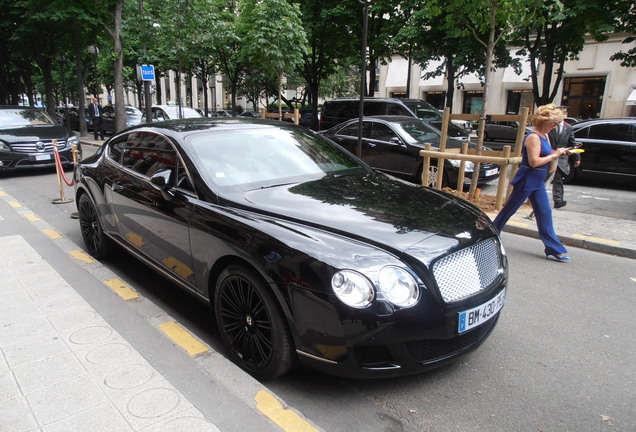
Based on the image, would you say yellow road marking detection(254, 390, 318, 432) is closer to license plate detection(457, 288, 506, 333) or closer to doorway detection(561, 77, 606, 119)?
license plate detection(457, 288, 506, 333)

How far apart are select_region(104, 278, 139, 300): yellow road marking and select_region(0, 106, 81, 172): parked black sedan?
7287 millimetres

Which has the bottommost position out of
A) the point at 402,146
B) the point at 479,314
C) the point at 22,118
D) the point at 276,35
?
the point at 479,314

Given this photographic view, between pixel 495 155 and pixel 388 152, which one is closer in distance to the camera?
pixel 495 155

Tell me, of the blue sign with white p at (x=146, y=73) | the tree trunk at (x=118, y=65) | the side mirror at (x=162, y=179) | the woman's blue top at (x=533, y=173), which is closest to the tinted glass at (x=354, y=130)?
the woman's blue top at (x=533, y=173)

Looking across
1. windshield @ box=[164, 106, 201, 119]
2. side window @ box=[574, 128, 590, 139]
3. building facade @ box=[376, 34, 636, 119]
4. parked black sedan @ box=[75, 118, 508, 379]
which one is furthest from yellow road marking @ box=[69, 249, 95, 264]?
building facade @ box=[376, 34, 636, 119]

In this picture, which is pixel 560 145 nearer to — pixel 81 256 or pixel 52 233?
pixel 81 256

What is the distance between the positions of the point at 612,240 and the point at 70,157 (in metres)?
11.7

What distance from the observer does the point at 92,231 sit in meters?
5.09

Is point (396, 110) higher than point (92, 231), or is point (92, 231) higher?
point (396, 110)

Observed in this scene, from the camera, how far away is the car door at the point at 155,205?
338 centimetres

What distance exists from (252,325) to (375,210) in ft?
3.55

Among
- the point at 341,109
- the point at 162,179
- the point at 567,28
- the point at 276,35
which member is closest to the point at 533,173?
the point at 162,179

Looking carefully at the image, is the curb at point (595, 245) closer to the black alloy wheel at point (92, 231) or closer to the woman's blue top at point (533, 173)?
the woman's blue top at point (533, 173)

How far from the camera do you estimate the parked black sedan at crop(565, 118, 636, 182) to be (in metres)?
9.77
